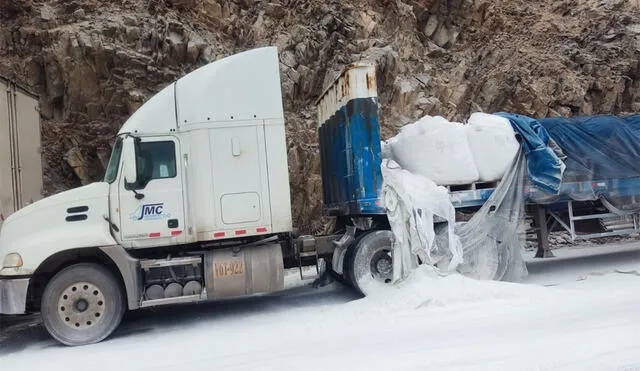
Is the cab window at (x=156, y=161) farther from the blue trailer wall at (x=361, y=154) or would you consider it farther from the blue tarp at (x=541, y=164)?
the blue tarp at (x=541, y=164)

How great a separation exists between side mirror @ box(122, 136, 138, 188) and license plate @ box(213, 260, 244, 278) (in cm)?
160

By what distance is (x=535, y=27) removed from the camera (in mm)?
20828

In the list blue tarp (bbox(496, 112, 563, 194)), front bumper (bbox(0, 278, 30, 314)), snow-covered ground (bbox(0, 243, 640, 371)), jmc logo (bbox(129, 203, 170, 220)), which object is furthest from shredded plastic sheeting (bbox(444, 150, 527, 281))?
front bumper (bbox(0, 278, 30, 314))

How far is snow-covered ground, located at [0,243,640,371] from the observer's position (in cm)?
472

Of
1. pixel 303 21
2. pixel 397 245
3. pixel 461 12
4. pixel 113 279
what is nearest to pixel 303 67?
pixel 303 21

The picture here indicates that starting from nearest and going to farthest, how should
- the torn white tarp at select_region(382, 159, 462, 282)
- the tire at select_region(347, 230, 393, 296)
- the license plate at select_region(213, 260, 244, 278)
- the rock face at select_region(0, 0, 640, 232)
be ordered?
the license plate at select_region(213, 260, 244, 278) < the torn white tarp at select_region(382, 159, 462, 282) < the tire at select_region(347, 230, 393, 296) < the rock face at select_region(0, 0, 640, 232)

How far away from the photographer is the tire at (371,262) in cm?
759

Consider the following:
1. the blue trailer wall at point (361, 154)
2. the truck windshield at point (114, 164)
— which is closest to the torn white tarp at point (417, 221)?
the blue trailer wall at point (361, 154)

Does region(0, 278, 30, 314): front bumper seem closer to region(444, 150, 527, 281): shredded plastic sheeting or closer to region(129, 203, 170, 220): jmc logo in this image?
region(129, 203, 170, 220): jmc logo

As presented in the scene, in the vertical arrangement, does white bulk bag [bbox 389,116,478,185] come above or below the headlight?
above

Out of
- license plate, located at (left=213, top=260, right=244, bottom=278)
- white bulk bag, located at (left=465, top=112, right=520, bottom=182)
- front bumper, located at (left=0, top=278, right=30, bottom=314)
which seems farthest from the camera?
white bulk bag, located at (left=465, top=112, right=520, bottom=182)

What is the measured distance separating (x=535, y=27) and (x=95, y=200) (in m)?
19.9

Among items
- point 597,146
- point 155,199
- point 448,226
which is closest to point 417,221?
point 448,226

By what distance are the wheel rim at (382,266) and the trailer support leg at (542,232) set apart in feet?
9.39
